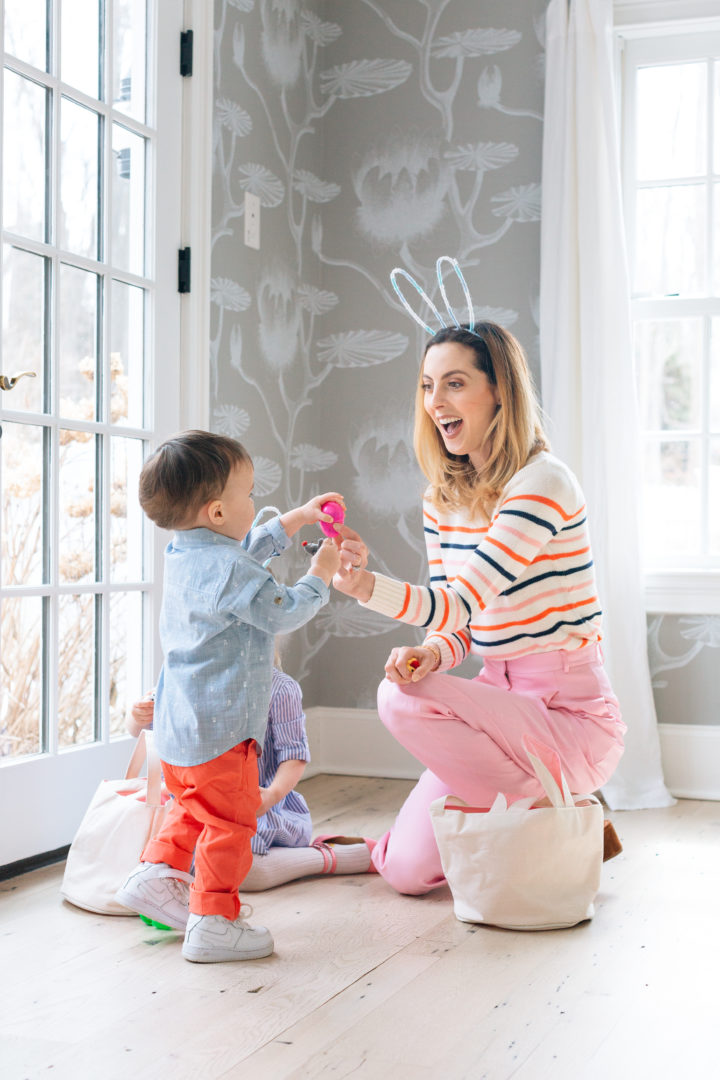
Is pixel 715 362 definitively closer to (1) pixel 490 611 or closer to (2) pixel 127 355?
(1) pixel 490 611

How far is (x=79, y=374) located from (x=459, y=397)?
86cm

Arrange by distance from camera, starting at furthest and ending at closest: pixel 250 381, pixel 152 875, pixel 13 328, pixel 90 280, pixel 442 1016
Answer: pixel 250 381
pixel 90 280
pixel 13 328
pixel 152 875
pixel 442 1016

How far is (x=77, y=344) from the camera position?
249 centimetres

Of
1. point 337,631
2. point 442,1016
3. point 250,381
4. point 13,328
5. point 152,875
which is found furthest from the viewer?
point 337,631

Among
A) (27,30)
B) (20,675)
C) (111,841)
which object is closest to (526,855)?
(111,841)

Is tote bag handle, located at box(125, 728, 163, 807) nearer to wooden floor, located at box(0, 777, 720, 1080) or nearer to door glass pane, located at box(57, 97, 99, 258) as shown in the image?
wooden floor, located at box(0, 777, 720, 1080)

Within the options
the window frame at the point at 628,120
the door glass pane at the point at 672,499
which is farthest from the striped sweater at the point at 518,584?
the door glass pane at the point at 672,499

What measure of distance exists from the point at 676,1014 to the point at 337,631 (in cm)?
205

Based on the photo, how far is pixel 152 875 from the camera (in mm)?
1882

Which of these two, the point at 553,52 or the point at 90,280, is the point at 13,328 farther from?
the point at 553,52

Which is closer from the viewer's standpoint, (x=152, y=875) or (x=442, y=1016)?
(x=442, y=1016)

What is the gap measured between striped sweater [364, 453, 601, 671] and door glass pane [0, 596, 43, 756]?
77cm

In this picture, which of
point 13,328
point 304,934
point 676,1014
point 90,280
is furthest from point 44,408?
point 676,1014

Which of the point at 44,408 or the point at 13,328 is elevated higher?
the point at 13,328
